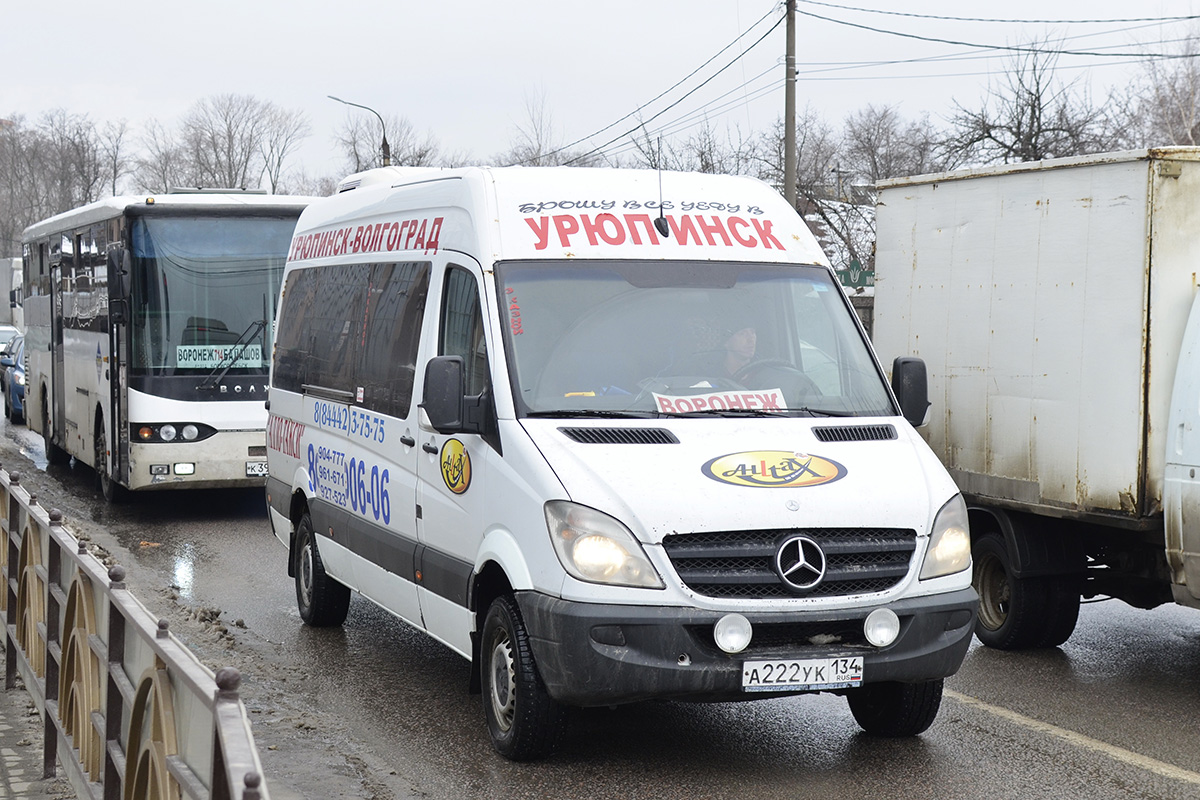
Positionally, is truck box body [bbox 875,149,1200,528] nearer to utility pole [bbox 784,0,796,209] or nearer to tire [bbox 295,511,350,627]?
tire [bbox 295,511,350,627]

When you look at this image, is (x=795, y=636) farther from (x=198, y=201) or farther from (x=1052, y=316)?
(x=198, y=201)

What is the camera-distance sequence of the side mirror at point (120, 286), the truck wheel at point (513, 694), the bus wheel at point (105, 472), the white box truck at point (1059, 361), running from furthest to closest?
the bus wheel at point (105, 472) → the side mirror at point (120, 286) → the white box truck at point (1059, 361) → the truck wheel at point (513, 694)

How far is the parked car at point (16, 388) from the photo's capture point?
1029 inches

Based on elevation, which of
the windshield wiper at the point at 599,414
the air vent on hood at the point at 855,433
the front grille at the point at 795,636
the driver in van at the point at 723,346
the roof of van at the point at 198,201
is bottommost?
the front grille at the point at 795,636

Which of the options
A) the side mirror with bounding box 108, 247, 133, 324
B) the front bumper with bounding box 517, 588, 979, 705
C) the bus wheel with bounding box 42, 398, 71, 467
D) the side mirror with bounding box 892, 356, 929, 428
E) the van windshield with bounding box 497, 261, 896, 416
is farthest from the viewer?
the bus wheel with bounding box 42, 398, 71, 467

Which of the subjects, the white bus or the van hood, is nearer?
the van hood

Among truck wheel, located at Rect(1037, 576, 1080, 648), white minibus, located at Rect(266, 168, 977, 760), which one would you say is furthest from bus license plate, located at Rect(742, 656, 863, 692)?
truck wheel, located at Rect(1037, 576, 1080, 648)

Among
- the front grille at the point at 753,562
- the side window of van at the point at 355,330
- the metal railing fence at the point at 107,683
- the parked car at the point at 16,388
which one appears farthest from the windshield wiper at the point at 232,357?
the parked car at the point at 16,388

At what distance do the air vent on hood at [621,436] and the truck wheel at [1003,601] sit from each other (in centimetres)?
319

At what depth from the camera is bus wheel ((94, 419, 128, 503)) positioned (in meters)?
14.3

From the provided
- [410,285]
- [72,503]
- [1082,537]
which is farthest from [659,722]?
[72,503]

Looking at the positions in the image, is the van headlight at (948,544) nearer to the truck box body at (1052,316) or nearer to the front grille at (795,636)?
the front grille at (795,636)

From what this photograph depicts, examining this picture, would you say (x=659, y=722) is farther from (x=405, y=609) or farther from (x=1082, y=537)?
(x=1082, y=537)

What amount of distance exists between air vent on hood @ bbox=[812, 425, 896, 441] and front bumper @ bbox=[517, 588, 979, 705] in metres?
0.74
